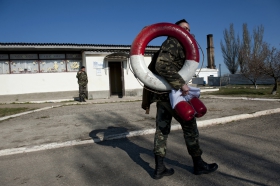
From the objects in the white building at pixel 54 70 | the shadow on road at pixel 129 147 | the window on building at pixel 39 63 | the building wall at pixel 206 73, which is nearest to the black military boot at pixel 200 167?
the shadow on road at pixel 129 147

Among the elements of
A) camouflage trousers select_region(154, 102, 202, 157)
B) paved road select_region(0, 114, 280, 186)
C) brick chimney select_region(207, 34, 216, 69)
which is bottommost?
paved road select_region(0, 114, 280, 186)

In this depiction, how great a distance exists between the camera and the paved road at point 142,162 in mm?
2590

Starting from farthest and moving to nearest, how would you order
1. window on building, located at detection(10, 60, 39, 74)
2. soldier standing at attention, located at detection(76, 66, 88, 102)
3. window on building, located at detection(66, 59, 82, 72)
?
1. window on building, located at detection(66, 59, 82, 72)
2. window on building, located at detection(10, 60, 39, 74)
3. soldier standing at attention, located at detection(76, 66, 88, 102)

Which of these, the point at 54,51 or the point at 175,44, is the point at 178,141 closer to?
the point at 175,44

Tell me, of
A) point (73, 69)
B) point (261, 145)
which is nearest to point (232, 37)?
point (73, 69)

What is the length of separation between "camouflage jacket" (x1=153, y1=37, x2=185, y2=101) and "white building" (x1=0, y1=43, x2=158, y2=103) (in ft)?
30.7

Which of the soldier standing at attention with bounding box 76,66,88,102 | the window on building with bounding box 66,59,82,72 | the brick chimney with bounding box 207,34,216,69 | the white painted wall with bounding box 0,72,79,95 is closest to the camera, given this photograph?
the soldier standing at attention with bounding box 76,66,88,102

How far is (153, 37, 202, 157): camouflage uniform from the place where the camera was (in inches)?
98.9

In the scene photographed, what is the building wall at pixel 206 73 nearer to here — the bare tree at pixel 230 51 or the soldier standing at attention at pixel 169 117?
the bare tree at pixel 230 51

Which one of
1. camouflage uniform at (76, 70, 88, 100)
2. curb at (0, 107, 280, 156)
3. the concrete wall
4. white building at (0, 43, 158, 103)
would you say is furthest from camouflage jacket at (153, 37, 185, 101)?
the concrete wall

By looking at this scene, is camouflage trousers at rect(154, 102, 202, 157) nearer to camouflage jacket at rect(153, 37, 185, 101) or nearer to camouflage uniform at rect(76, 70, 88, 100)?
camouflage jacket at rect(153, 37, 185, 101)

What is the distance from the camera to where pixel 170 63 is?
8.40 ft

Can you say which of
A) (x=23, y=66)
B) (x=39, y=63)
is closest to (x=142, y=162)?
(x=39, y=63)

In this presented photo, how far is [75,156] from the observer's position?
3.54 m
